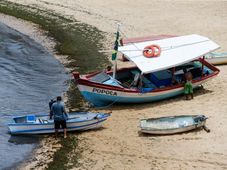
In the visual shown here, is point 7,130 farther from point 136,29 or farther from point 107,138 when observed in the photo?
point 136,29

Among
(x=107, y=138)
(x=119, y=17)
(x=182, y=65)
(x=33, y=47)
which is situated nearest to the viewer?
(x=107, y=138)

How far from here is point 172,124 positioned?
22.6 meters

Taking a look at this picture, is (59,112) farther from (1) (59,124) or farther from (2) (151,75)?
(2) (151,75)

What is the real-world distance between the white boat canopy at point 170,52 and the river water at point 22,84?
502cm

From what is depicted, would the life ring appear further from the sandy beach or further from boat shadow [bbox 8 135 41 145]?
boat shadow [bbox 8 135 41 145]

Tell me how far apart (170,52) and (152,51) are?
1.11 meters

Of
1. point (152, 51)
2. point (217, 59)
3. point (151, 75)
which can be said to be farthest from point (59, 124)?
point (217, 59)

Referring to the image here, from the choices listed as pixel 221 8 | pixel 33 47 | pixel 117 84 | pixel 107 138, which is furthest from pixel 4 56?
pixel 221 8

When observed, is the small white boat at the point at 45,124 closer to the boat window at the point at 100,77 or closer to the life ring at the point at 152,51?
the boat window at the point at 100,77

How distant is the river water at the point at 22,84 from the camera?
21977 millimetres

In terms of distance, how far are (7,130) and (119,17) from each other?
2245cm

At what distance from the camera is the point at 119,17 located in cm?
4378

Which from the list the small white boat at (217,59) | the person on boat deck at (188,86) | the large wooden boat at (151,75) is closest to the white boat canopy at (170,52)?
the large wooden boat at (151,75)

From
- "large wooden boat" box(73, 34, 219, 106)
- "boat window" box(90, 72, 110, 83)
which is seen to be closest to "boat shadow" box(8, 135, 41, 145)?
"large wooden boat" box(73, 34, 219, 106)
